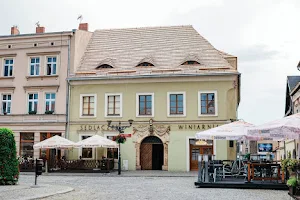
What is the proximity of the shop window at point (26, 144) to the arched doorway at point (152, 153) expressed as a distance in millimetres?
8655

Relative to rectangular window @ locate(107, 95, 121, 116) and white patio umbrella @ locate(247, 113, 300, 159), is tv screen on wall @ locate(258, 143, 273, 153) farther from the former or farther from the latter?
white patio umbrella @ locate(247, 113, 300, 159)

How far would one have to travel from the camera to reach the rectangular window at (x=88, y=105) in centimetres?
3233

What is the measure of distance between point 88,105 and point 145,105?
4.45m

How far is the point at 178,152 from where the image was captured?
3052 centimetres

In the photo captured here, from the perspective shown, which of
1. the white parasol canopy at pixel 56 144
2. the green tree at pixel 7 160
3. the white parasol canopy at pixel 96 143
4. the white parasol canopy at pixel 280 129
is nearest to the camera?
the white parasol canopy at pixel 280 129

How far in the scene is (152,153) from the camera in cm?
3166

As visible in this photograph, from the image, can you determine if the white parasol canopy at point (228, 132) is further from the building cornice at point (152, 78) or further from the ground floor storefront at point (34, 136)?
the ground floor storefront at point (34, 136)

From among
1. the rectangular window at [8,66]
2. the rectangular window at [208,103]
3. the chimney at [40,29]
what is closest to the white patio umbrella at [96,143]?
the rectangular window at [208,103]

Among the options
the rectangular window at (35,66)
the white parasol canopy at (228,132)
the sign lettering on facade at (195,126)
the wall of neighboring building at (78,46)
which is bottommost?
the white parasol canopy at (228,132)

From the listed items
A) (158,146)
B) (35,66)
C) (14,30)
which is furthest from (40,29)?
(158,146)

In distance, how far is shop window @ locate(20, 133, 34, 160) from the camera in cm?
3291

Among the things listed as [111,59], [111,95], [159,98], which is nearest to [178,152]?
[159,98]

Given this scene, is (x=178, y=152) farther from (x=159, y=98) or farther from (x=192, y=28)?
(x=192, y=28)

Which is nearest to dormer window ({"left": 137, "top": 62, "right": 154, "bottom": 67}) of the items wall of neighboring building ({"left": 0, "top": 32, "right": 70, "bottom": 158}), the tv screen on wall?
wall of neighboring building ({"left": 0, "top": 32, "right": 70, "bottom": 158})
